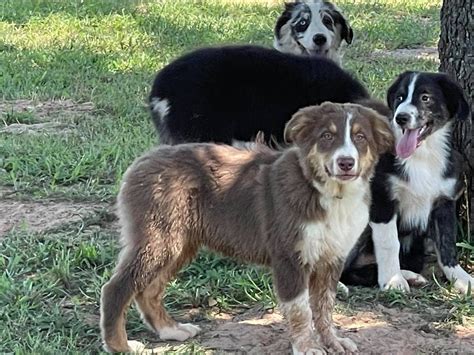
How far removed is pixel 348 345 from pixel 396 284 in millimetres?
945

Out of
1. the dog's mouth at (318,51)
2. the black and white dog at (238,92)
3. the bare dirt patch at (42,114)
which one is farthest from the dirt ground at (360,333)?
the bare dirt patch at (42,114)

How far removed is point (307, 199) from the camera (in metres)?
4.48

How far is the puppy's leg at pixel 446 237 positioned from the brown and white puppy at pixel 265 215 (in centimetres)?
122

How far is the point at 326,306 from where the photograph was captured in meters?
4.71

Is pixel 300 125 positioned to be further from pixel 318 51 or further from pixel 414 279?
pixel 318 51

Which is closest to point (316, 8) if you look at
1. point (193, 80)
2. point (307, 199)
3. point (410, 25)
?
point (193, 80)

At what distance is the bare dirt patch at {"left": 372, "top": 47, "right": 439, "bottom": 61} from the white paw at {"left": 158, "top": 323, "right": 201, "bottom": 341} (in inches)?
305

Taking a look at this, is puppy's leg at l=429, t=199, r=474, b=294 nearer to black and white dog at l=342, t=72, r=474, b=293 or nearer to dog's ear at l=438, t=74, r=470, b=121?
black and white dog at l=342, t=72, r=474, b=293

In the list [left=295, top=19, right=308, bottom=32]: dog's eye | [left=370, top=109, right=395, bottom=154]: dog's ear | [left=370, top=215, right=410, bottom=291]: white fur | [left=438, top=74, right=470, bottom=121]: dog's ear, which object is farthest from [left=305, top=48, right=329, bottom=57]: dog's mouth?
[left=370, top=109, right=395, bottom=154]: dog's ear

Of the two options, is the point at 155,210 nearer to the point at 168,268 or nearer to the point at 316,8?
the point at 168,268

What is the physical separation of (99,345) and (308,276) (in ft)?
3.85

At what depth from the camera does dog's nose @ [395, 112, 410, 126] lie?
5254mm

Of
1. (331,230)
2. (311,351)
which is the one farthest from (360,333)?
(331,230)

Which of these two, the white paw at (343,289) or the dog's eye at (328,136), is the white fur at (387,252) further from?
the dog's eye at (328,136)
